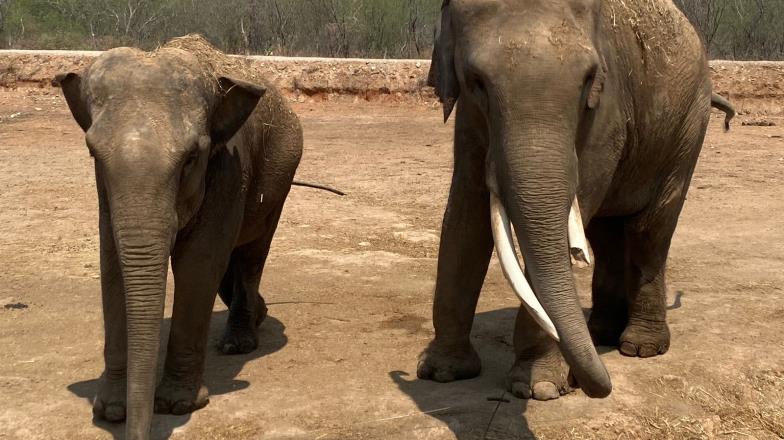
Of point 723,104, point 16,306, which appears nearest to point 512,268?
point 723,104

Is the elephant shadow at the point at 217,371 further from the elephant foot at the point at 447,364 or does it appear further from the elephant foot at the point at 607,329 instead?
the elephant foot at the point at 607,329

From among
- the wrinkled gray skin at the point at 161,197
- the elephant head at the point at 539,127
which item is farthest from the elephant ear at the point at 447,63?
the wrinkled gray skin at the point at 161,197

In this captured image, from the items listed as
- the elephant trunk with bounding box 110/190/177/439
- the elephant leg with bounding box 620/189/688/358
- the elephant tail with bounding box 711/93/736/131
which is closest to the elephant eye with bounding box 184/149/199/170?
the elephant trunk with bounding box 110/190/177/439

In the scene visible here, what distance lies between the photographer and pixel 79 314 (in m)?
6.39

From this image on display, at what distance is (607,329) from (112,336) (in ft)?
9.25

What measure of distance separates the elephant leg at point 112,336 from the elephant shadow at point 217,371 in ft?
0.26

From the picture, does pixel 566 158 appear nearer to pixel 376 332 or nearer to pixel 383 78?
pixel 376 332

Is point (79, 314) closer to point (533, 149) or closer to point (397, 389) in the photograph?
point (397, 389)

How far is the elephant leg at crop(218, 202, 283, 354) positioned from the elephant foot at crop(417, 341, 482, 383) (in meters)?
1.05

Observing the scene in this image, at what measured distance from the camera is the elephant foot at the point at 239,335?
5.79 metres

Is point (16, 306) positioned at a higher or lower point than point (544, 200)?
lower

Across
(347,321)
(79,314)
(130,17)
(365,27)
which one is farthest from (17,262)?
(130,17)

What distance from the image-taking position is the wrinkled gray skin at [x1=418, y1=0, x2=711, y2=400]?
4074 millimetres

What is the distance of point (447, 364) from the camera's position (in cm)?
527
